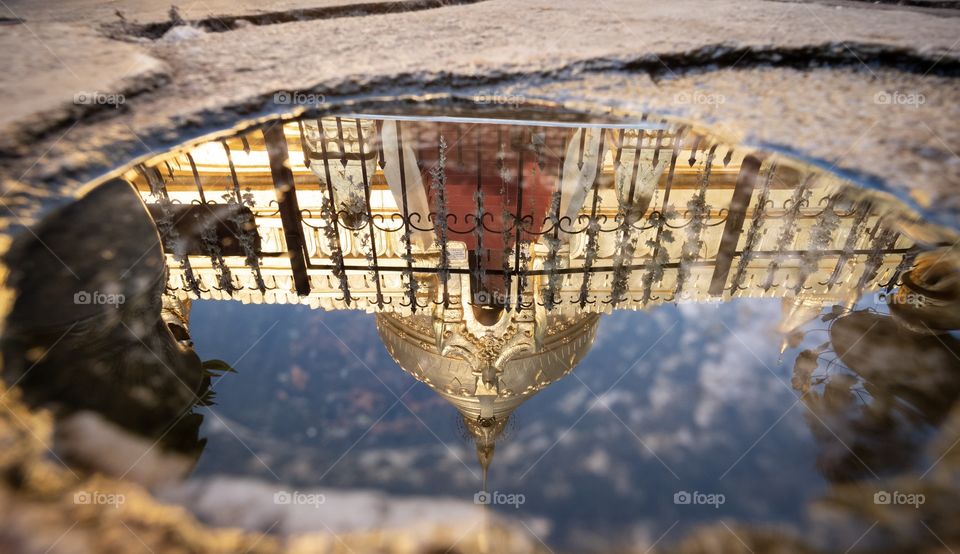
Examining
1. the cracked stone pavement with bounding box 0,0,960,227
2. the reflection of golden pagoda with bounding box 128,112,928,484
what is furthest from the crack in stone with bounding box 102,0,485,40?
the reflection of golden pagoda with bounding box 128,112,928,484

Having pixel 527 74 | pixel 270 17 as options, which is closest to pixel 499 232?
pixel 527 74

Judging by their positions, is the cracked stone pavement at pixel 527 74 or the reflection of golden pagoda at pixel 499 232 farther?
the cracked stone pavement at pixel 527 74

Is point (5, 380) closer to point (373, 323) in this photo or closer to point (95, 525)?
point (95, 525)

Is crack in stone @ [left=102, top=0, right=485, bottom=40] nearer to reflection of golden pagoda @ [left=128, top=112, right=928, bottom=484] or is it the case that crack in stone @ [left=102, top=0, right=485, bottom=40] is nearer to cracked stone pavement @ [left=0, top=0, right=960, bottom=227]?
cracked stone pavement @ [left=0, top=0, right=960, bottom=227]


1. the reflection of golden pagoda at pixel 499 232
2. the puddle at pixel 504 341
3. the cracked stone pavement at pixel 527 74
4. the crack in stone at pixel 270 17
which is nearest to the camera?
the puddle at pixel 504 341

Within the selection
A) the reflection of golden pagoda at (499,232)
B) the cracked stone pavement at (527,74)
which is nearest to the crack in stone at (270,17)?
the cracked stone pavement at (527,74)

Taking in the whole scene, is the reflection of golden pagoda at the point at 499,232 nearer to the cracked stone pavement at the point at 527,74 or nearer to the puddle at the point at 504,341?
the puddle at the point at 504,341

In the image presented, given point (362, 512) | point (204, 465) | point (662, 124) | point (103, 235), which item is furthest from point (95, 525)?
point (662, 124)
